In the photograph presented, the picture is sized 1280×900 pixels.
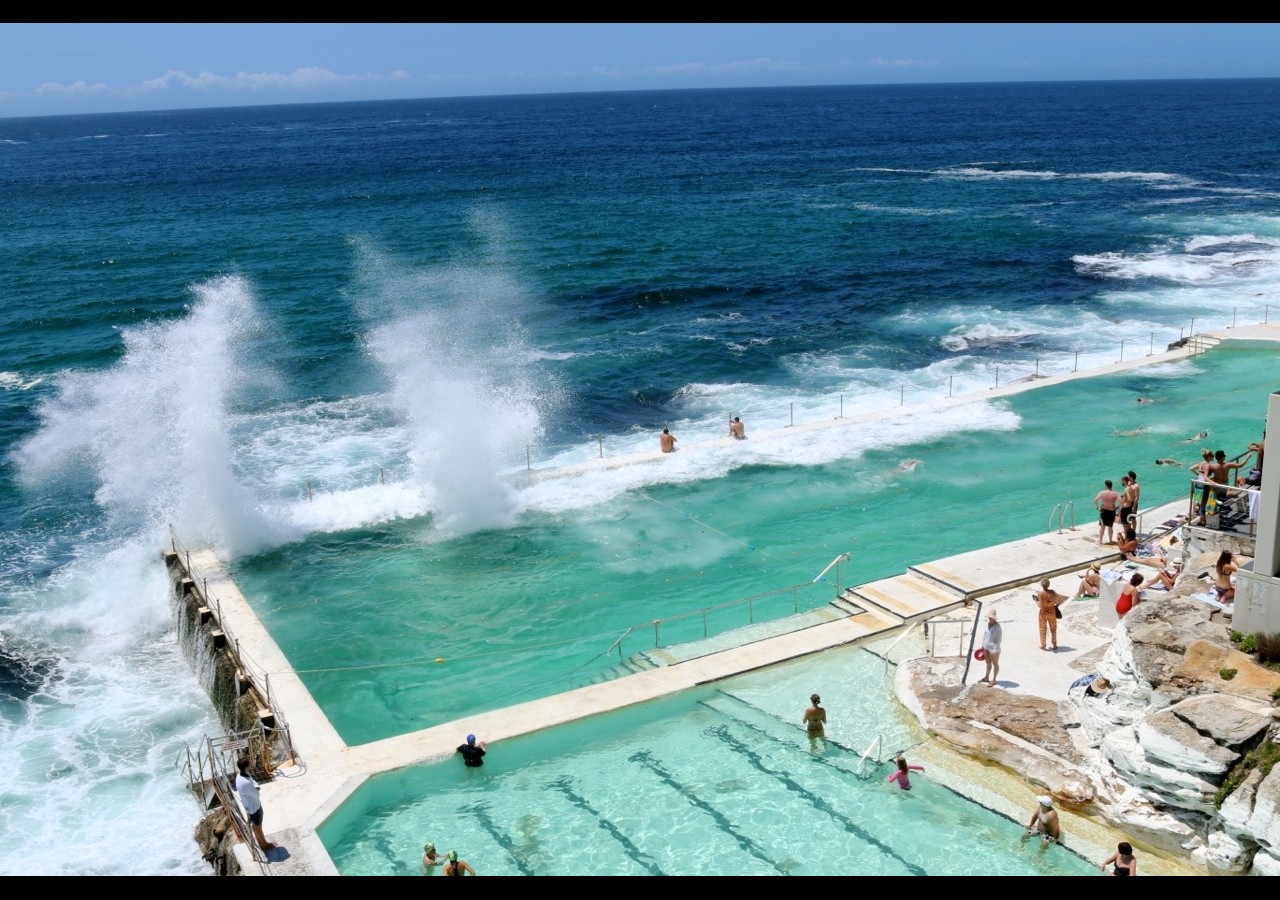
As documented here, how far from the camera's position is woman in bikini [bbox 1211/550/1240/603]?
1538cm

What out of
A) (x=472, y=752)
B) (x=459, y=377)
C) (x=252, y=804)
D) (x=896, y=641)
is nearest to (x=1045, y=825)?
(x=896, y=641)

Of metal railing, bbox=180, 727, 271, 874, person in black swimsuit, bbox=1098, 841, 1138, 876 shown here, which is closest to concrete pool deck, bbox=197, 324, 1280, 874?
metal railing, bbox=180, 727, 271, 874

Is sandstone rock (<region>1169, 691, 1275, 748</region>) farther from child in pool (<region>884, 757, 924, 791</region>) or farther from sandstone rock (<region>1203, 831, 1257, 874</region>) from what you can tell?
child in pool (<region>884, 757, 924, 791</region>)

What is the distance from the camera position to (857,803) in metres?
14.7

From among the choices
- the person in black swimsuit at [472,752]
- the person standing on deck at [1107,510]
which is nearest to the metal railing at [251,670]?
the person in black swimsuit at [472,752]

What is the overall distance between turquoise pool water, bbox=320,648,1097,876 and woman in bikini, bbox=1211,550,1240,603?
13.8 feet

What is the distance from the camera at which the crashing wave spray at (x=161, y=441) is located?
25266 millimetres

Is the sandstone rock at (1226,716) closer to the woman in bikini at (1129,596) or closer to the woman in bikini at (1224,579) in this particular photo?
the woman in bikini at (1224,579)

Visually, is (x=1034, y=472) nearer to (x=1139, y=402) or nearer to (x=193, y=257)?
(x=1139, y=402)

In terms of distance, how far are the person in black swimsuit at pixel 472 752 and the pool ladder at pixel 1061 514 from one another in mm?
12015

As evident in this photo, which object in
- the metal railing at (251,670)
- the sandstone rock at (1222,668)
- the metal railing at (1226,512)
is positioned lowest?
the metal railing at (251,670)

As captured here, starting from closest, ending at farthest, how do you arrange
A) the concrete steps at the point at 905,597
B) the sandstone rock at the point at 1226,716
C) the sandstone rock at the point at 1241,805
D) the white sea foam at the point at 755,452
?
1. the sandstone rock at the point at 1241,805
2. the sandstone rock at the point at 1226,716
3. the concrete steps at the point at 905,597
4. the white sea foam at the point at 755,452

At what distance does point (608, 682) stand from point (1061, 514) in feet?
32.2

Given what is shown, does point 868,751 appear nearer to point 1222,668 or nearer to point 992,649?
point 992,649
